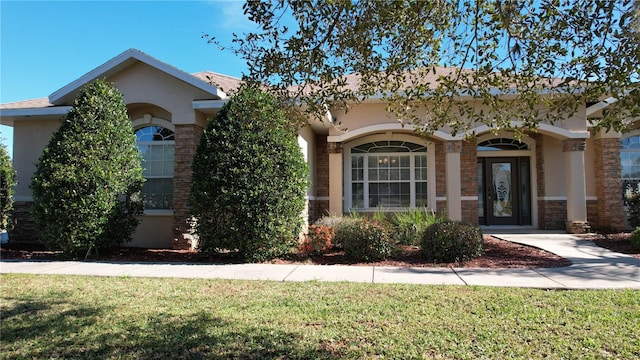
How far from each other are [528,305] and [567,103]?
8.50 feet

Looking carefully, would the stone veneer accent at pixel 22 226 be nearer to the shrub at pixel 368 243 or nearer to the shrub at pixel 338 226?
the shrub at pixel 338 226

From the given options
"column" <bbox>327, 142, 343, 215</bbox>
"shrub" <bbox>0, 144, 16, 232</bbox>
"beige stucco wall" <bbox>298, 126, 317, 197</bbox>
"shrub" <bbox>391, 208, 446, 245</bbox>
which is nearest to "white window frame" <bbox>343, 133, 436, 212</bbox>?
"beige stucco wall" <bbox>298, 126, 317, 197</bbox>

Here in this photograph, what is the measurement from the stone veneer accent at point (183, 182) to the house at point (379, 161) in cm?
3

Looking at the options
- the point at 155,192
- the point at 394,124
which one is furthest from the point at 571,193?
the point at 155,192

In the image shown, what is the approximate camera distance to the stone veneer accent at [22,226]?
11477mm

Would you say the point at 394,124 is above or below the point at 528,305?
above

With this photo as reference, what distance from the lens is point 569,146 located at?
1216 centimetres

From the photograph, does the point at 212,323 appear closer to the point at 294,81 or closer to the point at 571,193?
the point at 294,81

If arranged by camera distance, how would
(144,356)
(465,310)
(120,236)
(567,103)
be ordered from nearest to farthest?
(144,356)
(567,103)
(465,310)
(120,236)

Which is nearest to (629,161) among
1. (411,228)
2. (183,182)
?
(411,228)

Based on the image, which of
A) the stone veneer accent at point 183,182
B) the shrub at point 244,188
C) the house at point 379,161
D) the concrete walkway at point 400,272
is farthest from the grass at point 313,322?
the house at point 379,161

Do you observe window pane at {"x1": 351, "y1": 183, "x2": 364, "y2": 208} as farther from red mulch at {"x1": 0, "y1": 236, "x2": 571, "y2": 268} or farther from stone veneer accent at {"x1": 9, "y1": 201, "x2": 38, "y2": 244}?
stone veneer accent at {"x1": 9, "y1": 201, "x2": 38, "y2": 244}

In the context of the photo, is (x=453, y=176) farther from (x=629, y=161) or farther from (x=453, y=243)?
(x=629, y=161)

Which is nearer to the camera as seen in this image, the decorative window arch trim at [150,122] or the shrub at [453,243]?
the shrub at [453,243]
